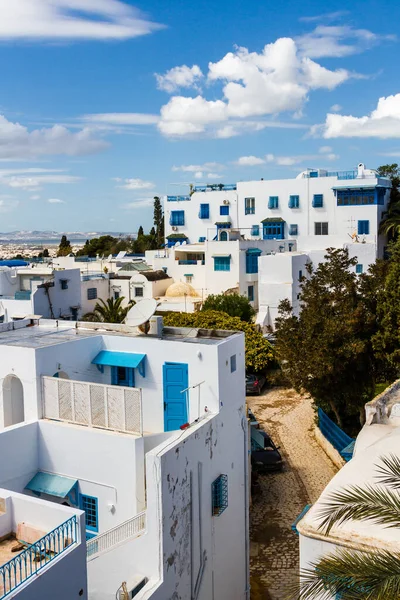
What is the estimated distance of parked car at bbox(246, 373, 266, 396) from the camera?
1265 inches

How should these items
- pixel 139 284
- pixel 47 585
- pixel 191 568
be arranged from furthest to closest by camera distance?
pixel 139 284 → pixel 191 568 → pixel 47 585

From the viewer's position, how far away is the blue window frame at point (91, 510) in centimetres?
1273

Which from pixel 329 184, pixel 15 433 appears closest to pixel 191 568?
pixel 15 433

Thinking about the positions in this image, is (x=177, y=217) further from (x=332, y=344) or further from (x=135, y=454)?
(x=135, y=454)

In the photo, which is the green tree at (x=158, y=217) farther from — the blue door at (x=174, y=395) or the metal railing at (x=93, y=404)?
the metal railing at (x=93, y=404)

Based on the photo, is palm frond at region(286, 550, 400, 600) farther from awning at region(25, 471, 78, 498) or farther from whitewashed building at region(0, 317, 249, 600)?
awning at region(25, 471, 78, 498)

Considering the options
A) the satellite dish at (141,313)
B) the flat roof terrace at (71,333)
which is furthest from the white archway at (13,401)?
the satellite dish at (141,313)

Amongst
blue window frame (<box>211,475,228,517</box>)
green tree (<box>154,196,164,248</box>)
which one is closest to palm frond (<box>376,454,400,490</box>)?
blue window frame (<box>211,475,228,517</box>)

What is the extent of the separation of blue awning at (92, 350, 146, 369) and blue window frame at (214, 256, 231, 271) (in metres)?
31.1

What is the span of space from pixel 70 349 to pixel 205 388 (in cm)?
338

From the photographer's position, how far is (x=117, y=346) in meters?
15.0

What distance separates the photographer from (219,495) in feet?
44.9

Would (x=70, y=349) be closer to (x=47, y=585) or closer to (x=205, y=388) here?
(x=205, y=388)

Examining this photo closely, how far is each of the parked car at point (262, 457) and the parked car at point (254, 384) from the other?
30.2 feet
